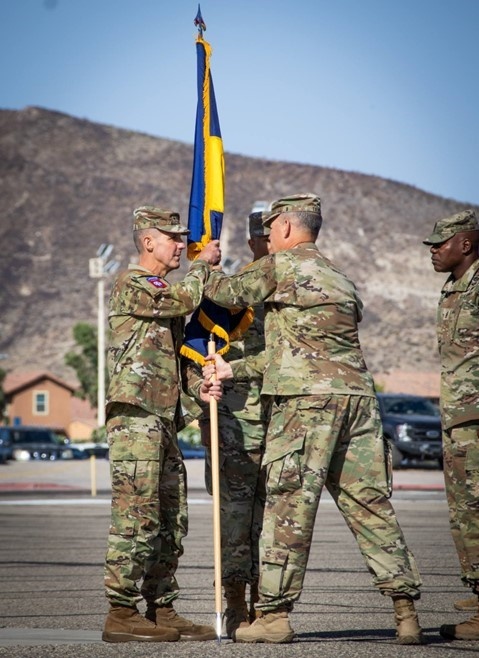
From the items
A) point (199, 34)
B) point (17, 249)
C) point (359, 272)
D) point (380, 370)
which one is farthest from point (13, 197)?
point (199, 34)

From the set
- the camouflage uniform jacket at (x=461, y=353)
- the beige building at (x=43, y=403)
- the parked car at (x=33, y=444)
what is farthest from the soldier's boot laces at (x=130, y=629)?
the beige building at (x=43, y=403)

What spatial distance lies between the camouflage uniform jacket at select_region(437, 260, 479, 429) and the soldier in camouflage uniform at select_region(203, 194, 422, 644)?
0.87 metres

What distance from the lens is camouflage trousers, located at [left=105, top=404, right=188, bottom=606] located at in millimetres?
7469

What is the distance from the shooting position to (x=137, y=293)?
7730 mm

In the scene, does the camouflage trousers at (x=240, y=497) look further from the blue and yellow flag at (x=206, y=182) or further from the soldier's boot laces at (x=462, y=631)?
the soldier's boot laces at (x=462, y=631)

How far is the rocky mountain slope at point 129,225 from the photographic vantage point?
465 feet

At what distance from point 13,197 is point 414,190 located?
49.7m

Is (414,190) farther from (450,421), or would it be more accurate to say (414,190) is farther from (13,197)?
(450,421)

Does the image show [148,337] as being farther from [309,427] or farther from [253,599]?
[253,599]

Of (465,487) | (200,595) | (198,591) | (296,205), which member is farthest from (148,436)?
(198,591)

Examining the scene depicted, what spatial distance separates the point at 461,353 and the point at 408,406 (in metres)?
25.4

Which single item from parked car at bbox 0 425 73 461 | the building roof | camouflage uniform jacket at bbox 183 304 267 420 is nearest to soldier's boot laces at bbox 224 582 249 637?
camouflage uniform jacket at bbox 183 304 267 420

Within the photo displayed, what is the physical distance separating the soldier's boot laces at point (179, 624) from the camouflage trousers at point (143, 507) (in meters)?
0.05

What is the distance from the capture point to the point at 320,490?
7219 mm
